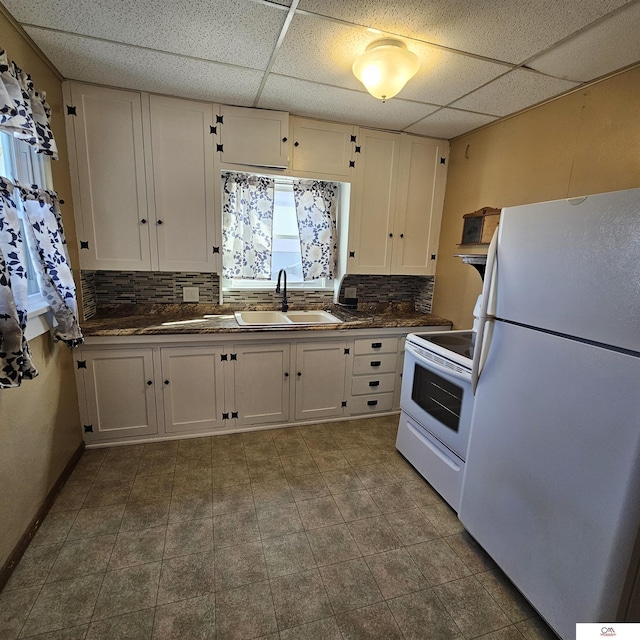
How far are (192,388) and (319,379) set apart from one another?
3.14ft

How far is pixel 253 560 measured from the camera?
160cm

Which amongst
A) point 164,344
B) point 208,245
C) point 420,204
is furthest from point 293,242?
point 164,344

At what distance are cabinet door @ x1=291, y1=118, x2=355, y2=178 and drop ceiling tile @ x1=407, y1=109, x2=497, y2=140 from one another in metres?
0.56

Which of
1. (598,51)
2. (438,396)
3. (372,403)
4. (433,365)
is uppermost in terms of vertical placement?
(598,51)

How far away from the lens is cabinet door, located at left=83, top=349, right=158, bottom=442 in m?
2.31

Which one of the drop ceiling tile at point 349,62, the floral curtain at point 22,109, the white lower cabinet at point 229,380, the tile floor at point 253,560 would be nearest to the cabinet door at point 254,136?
the drop ceiling tile at point 349,62

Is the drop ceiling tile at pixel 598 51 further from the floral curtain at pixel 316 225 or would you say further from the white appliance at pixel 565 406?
the floral curtain at pixel 316 225

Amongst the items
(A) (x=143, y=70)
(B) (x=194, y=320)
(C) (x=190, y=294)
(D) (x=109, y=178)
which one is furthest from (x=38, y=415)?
(A) (x=143, y=70)

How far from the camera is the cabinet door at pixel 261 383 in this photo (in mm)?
2570

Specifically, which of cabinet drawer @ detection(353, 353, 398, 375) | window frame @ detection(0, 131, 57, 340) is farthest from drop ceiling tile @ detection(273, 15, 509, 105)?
cabinet drawer @ detection(353, 353, 398, 375)

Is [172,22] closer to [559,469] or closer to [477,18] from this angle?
[477,18]

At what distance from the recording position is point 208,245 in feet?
8.63

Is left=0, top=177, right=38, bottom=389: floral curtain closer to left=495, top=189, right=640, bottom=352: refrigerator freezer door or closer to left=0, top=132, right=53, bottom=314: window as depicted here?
left=0, top=132, right=53, bottom=314: window

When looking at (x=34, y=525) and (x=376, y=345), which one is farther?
(x=376, y=345)
